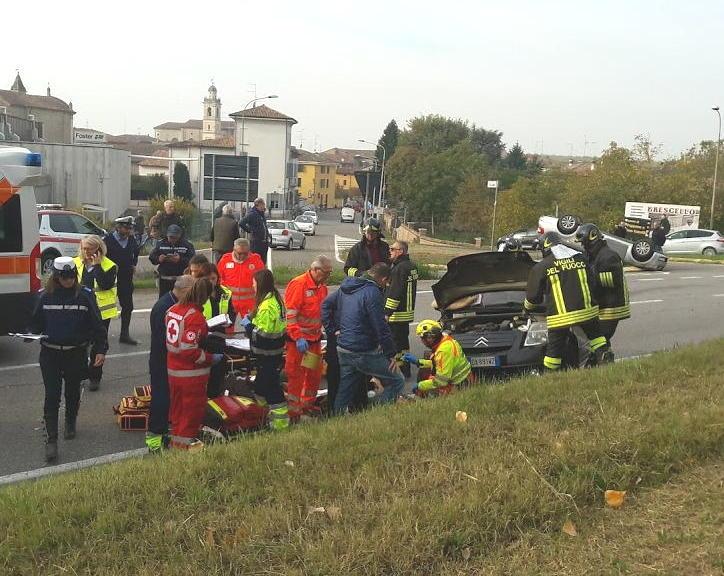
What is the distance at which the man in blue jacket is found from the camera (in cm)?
668

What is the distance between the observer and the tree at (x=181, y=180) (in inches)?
3696

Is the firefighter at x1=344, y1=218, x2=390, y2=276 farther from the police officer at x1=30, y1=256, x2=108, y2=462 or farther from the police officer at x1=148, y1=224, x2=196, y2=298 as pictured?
the police officer at x1=30, y1=256, x2=108, y2=462

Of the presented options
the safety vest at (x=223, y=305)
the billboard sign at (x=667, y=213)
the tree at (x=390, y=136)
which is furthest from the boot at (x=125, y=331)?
the tree at (x=390, y=136)

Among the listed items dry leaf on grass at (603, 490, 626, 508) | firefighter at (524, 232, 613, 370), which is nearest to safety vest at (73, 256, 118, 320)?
firefighter at (524, 232, 613, 370)

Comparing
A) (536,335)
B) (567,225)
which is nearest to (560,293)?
(536,335)

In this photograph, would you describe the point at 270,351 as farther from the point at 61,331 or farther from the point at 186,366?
the point at 61,331

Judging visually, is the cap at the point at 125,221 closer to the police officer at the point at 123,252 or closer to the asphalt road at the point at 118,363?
the police officer at the point at 123,252

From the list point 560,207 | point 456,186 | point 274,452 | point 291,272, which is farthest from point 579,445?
point 456,186

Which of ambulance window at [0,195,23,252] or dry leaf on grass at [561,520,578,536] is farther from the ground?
ambulance window at [0,195,23,252]

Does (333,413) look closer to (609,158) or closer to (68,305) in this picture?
(68,305)

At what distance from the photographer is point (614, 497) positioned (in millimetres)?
4090

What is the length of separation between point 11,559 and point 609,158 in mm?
46665

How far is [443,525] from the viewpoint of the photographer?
3742 mm

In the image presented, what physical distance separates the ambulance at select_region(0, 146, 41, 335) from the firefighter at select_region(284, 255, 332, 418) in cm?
372
